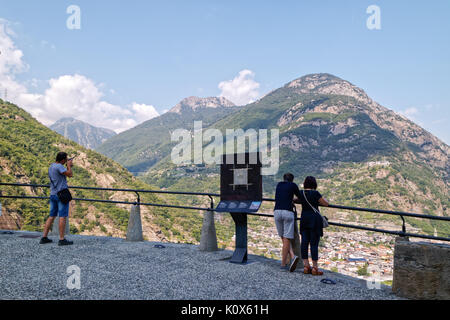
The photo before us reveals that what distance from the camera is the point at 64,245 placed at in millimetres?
7840

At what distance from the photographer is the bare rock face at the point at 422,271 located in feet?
14.5

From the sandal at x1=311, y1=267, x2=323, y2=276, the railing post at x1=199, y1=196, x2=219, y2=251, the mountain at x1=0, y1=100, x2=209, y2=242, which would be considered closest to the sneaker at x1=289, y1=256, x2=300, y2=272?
the sandal at x1=311, y1=267, x2=323, y2=276

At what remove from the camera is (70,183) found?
162 ft

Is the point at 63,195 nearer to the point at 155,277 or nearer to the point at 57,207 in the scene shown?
the point at 57,207

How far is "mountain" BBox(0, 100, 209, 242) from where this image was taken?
1375 inches

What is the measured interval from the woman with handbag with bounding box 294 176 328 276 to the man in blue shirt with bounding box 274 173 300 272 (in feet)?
0.61

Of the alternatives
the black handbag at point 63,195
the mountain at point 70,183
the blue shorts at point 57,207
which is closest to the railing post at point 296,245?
the black handbag at point 63,195

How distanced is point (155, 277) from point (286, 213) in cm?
258

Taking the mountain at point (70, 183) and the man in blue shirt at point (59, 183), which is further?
the mountain at point (70, 183)

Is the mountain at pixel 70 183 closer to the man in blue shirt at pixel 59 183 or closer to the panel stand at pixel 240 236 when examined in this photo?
the man in blue shirt at pixel 59 183

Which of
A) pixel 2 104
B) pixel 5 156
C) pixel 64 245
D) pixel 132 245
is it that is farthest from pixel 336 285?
pixel 2 104

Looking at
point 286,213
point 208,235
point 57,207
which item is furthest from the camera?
point 57,207

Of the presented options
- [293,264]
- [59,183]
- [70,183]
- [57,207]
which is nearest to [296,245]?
[293,264]

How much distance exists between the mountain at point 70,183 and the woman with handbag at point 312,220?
88.4ft
